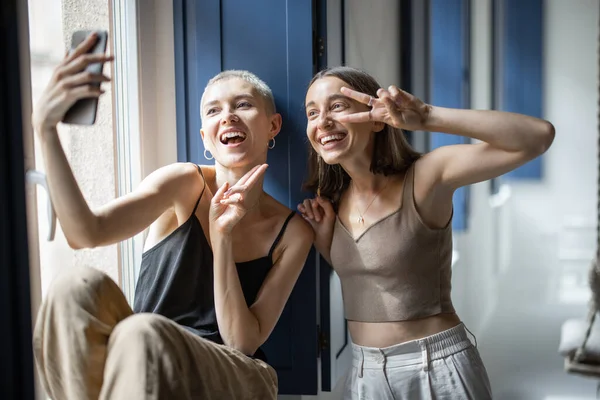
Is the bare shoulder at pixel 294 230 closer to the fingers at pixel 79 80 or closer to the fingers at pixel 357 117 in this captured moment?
the fingers at pixel 357 117


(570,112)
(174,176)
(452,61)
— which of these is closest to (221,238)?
(174,176)

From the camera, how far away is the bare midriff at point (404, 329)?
1.74 metres

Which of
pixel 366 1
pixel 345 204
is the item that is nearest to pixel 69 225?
pixel 345 204

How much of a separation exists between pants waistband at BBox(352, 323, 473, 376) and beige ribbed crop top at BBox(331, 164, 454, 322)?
0.06 metres

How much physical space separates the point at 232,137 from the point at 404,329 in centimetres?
59

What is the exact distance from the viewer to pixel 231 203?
1626mm

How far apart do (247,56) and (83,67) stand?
69 centimetres

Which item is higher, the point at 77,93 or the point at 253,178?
the point at 77,93

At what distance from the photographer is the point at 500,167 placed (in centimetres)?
159

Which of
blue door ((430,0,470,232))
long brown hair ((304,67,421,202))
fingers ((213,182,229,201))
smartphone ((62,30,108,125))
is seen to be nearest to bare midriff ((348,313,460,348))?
long brown hair ((304,67,421,202))

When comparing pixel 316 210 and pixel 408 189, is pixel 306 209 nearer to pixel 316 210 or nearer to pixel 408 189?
pixel 316 210

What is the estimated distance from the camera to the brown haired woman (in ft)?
5.60

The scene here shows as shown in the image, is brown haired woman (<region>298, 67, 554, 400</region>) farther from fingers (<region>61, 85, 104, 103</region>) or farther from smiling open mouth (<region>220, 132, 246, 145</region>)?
fingers (<region>61, 85, 104, 103</region>)

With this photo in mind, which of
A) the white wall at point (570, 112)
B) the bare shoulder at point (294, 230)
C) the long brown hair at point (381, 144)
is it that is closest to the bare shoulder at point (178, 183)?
the bare shoulder at point (294, 230)
